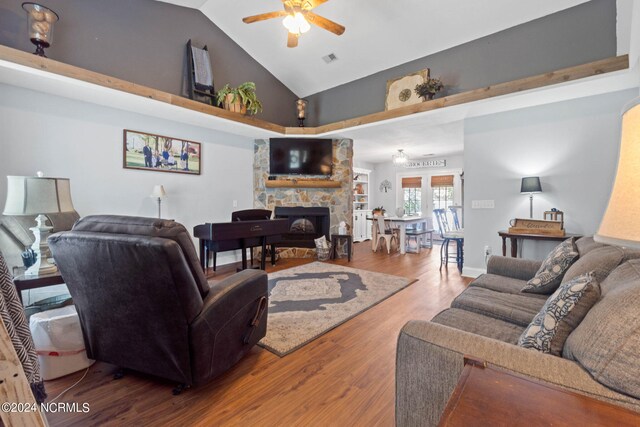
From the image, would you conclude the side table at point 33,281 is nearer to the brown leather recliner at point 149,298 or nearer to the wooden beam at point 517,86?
the brown leather recliner at point 149,298

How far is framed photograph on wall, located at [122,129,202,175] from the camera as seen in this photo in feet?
12.8

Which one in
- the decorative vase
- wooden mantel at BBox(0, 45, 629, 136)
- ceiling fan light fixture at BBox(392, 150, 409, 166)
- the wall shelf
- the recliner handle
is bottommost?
the recliner handle

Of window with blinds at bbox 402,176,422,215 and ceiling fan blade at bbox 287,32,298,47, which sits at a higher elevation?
ceiling fan blade at bbox 287,32,298,47

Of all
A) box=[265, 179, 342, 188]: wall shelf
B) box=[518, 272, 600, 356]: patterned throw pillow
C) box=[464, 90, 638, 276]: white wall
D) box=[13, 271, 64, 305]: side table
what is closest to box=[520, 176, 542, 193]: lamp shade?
box=[464, 90, 638, 276]: white wall

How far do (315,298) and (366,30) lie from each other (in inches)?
156

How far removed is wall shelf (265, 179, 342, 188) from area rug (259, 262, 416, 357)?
1.69 metres

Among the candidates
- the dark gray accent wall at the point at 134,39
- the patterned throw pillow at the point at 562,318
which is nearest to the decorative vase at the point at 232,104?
the dark gray accent wall at the point at 134,39

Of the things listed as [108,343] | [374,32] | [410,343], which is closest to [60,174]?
[108,343]

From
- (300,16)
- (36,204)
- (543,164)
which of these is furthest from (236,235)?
(543,164)

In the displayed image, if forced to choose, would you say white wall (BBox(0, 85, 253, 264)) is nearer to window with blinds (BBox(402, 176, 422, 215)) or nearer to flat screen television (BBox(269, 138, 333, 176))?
flat screen television (BBox(269, 138, 333, 176))

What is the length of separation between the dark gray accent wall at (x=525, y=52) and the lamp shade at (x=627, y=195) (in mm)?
3857

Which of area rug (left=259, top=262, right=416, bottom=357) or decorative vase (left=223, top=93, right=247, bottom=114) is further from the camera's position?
decorative vase (left=223, top=93, right=247, bottom=114)

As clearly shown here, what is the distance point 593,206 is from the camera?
327cm

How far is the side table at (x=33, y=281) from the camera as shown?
1.84 m
